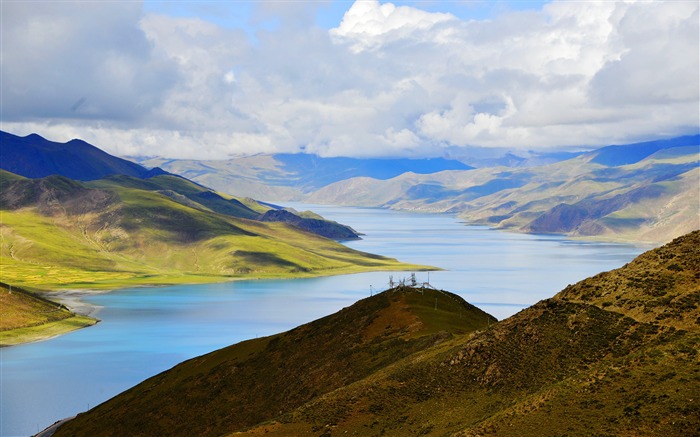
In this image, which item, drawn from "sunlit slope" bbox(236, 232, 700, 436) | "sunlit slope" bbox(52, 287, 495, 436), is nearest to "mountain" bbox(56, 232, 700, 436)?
"sunlit slope" bbox(236, 232, 700, 436)

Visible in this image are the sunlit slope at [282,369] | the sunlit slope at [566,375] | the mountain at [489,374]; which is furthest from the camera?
the sunlit slope at [282,369]

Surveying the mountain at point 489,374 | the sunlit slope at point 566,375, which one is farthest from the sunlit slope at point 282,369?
the sunlit slope at point 566,375

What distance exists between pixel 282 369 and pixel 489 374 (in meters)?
48.9

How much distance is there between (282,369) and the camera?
366ft

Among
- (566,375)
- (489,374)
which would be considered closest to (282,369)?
(489,374)

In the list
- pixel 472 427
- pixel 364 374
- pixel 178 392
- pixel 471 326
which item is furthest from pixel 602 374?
pixel 178 392

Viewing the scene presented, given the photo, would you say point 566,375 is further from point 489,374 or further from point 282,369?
point 282,369

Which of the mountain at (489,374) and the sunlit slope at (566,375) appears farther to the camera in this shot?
the mountain at (489,374)

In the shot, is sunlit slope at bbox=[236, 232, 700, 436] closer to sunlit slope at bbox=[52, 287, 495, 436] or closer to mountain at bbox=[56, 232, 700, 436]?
mountain at bbox=[56, 232, 700, 436]

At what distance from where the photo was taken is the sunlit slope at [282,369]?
3900 inches

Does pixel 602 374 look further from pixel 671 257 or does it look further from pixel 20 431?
pixel 20 431

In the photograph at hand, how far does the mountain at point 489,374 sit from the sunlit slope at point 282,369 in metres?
0.31

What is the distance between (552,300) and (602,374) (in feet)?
63.4

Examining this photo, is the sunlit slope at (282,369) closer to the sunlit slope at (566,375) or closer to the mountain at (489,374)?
the mountain at (489,374)
